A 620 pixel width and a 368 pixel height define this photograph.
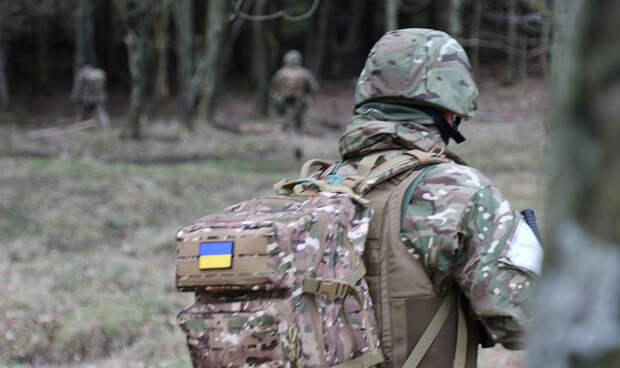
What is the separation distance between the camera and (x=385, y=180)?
2.34m

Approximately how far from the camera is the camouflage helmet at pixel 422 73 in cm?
245

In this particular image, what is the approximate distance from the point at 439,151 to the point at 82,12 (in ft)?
72.8

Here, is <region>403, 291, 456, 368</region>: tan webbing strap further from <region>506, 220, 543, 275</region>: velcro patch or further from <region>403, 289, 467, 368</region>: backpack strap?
<region>506, 220, 543, 275</region>: velcro patch

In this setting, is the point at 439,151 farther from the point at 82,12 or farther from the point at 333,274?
the point at 82,12

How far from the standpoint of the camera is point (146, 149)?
16.3 meters

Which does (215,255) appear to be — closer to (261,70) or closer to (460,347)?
(460,347)

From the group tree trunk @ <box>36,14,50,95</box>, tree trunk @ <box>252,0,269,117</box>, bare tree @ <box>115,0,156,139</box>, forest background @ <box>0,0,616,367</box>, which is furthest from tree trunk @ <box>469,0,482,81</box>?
tree trunk @ <box>36,14,50,95</box>

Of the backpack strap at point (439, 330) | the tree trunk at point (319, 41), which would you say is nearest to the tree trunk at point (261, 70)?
the tree trunk at point (319, 41)

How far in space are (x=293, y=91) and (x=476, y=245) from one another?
14.5 metres

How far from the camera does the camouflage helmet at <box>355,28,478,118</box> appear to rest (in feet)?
8.05

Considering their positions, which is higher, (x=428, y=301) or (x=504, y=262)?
(x=504, y=262)

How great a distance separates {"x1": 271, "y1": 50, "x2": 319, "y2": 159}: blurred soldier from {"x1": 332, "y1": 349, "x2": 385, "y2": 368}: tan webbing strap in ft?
47.1

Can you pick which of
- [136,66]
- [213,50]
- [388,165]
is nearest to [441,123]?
[388,165]

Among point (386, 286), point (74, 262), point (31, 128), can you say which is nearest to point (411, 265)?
point (386, 286)
